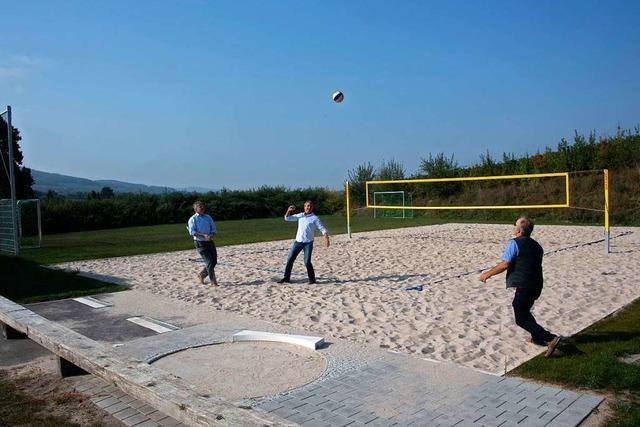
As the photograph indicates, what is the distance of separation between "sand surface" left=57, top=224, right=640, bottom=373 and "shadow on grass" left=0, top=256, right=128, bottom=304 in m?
0.52

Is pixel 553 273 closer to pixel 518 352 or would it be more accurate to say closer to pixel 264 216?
pixel 518 352

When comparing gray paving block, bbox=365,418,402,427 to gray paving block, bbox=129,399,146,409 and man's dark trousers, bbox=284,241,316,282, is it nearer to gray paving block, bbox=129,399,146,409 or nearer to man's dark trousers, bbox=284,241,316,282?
gray paving block, bbox=129,399,146,409

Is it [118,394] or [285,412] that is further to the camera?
[118,394]

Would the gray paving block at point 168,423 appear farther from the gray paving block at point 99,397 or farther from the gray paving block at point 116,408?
the gray paving block at point 99,397

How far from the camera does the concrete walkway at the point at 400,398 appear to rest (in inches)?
146

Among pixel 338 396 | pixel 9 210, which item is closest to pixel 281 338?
pixel 338 396

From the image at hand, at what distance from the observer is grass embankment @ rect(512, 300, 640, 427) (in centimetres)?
394

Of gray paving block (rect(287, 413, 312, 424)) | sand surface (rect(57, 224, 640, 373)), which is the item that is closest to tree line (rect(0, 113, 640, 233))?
sand surface (rect(57, 224, 640, 373))

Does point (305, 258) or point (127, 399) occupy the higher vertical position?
point (305, 258)

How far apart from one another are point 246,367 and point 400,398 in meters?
1.54

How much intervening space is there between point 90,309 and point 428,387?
528 cm

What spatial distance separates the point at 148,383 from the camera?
11.9ft

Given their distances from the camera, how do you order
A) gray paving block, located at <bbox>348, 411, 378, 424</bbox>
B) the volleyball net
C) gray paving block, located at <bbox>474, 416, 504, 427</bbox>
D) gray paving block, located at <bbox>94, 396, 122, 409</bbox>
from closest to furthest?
gray paving block, located at <bbox>474, 416, 504, 427</bbox> → gray paving block, located at <bbox>348, 411, 378, 424</bbox> → gray paving block, located at <bbox>94, 396, 122, 409</bbox> → the volleyball net

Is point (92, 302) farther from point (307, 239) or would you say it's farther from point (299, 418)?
point (299, 418)
